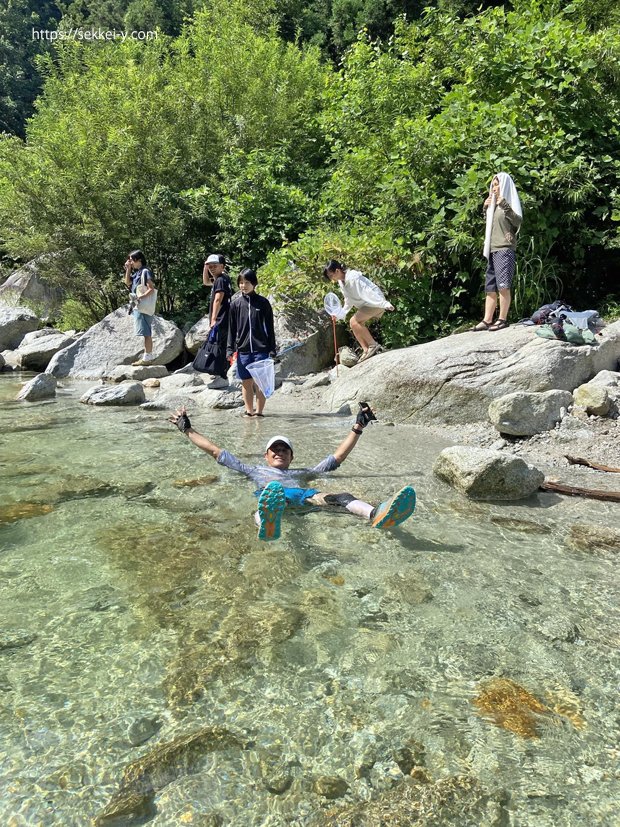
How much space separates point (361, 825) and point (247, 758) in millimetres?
457

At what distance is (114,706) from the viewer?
232 centimetres

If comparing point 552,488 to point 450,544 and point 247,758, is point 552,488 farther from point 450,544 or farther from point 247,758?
point 247,758

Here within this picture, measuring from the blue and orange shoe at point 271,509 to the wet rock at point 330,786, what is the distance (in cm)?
173

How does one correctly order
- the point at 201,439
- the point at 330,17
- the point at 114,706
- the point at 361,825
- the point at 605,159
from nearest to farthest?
the point at 361,825
the point at 114,706
the point at 201,439
the point at 605,159
the point at 330,17

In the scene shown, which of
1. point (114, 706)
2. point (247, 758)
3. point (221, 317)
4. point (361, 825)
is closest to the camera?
point (361, 825)

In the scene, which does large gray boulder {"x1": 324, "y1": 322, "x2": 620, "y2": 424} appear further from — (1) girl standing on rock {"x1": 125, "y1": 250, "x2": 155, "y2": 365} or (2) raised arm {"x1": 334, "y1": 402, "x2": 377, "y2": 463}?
(1) girl standing on rock {"x1": 125, "y1": 250, "x2": 155, "y2": 365}

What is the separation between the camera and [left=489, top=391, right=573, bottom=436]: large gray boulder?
20.5ft

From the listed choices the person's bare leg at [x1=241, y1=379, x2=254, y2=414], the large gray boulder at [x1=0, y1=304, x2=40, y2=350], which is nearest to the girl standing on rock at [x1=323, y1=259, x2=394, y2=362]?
the person's bare leg at [x1=241, y1=379, x2=254, y2=414]

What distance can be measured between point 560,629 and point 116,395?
759cm

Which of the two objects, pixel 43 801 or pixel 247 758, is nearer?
pixel 43 801

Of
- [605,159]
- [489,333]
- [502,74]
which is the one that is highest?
[502,74]

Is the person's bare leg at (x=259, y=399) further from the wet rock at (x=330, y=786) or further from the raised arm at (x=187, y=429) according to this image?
the wet rock at (x=330, y=786)

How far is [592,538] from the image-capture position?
3.92 m

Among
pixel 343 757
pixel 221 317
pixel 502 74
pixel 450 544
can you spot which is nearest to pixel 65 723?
pixel 343 757
